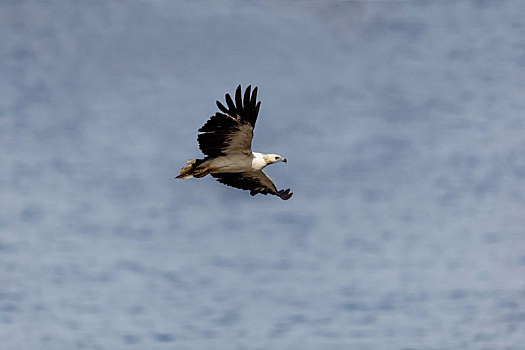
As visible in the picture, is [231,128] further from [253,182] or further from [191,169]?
[253,182]

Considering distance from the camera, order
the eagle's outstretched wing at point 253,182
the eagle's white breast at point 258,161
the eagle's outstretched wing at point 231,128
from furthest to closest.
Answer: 1. the eagle's outstretched wing at point 253,182
2. the eagle's white breast at point 258,161
3. the eagle's outstretched wing at point 231,128

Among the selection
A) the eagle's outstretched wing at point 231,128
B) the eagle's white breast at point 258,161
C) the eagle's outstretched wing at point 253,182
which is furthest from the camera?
the eagle's outstretched wing at point 253,182

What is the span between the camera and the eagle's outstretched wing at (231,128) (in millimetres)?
31656

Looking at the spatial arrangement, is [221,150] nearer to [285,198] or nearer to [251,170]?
[251,170]

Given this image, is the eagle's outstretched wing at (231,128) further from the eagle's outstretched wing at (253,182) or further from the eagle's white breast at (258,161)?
the eagle's outstretched wing at (253,182)

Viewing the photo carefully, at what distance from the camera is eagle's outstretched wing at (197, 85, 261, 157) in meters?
31.7

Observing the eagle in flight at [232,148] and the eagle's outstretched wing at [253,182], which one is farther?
the eagle's outstretched wing at [253,182]

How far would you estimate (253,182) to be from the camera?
3575cm

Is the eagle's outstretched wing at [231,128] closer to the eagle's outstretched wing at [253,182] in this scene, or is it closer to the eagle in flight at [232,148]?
the eagle in flight at [232,148]

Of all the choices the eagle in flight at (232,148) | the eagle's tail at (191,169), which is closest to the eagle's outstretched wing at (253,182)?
the eagle in flight at (232,148)

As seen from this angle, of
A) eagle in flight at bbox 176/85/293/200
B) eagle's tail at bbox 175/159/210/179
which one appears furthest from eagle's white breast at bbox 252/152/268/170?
eagle's tail at bbox 175/159/210/179

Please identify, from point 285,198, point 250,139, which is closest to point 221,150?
point 250,139

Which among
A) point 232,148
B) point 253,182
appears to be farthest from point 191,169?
point 253,182

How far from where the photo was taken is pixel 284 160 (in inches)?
1352
